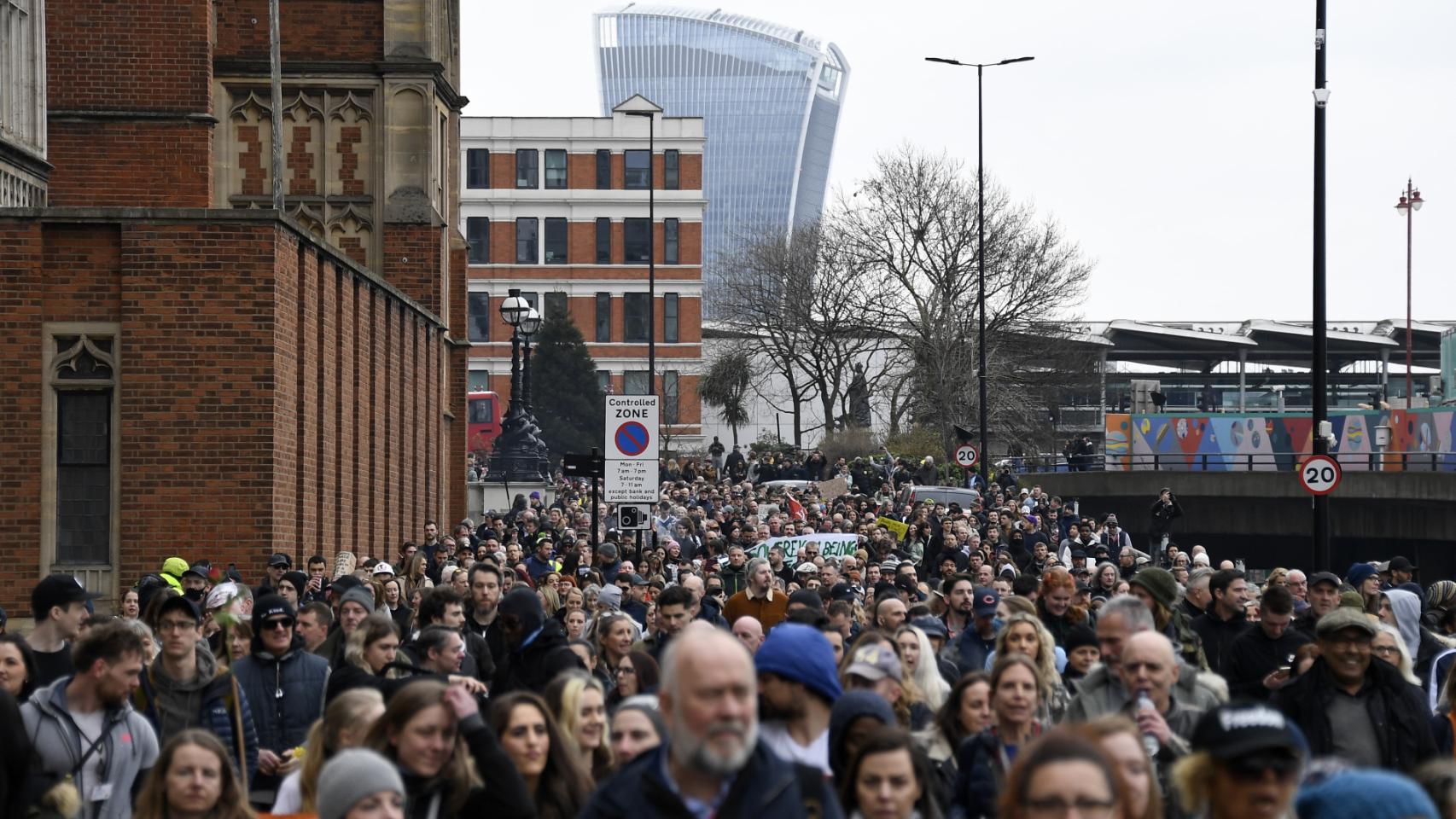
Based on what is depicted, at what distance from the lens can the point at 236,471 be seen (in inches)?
877

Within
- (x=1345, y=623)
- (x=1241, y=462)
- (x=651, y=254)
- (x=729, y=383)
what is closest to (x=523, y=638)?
(x=1345, y=623)

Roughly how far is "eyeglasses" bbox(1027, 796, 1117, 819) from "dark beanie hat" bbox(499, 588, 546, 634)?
6.63 meters

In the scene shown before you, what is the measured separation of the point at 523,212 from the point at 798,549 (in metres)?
75.5

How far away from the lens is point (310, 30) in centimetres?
3500

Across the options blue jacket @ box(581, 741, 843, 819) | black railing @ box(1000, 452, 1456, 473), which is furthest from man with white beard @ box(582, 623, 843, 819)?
black railing @ box(1000, 452, 1456, 473)

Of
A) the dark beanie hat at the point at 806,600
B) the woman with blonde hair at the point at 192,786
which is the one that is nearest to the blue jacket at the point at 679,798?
the woman with blonde hair at the point at 192,786

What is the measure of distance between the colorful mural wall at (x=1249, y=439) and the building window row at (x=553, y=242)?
39086 millimetres

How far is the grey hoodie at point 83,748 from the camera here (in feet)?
27.7

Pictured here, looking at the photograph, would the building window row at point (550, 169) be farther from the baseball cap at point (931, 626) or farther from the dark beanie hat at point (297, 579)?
the baseball cap at point (931, 626)

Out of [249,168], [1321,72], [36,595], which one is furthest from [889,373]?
[36,595]

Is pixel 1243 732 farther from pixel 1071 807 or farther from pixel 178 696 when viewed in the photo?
pixel 178 696

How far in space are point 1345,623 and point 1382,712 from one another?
398 millimetres

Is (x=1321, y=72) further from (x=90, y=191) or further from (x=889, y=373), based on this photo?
(x=889, y=373)

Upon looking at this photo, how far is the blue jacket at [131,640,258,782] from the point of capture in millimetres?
9414
